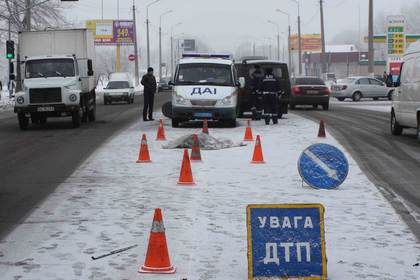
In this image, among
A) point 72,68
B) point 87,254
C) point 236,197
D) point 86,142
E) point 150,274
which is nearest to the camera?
point 150,274

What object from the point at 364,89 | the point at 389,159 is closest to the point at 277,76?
the point at 389,159

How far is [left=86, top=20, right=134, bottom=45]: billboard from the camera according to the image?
381ft

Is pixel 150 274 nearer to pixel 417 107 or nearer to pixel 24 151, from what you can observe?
pixel 24 151

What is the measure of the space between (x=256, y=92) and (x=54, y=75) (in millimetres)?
6333

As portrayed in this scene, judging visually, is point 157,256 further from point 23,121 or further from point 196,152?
point 23,121

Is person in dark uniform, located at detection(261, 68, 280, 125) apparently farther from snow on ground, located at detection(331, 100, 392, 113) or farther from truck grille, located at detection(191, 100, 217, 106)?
snow on ground, located at detection(331, 100, 392, 113)

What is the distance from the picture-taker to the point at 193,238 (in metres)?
8.00

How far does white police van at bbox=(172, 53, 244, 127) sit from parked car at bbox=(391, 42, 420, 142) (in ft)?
17.3

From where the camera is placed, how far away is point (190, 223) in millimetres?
8773

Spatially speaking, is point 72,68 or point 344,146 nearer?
point 344,146

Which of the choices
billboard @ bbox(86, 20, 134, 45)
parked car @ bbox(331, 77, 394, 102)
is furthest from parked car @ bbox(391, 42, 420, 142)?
billboard @ bbox(86, 20, 134, 45)

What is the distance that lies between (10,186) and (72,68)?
45.5 ft

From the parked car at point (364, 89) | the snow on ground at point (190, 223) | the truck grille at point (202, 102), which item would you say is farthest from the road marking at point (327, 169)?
the parked car at point (364, 89)

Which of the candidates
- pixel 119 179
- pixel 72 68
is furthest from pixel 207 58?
pixel 119 179
